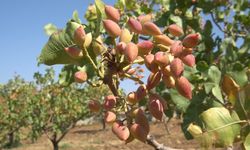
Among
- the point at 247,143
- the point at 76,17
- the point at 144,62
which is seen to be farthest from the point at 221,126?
the point at 76,17

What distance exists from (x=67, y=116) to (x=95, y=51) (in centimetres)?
1459

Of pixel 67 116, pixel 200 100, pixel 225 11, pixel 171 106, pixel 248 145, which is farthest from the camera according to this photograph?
pixel 67 116

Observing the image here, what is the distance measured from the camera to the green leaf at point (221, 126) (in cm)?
61

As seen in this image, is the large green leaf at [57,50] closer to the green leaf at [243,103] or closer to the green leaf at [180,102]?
the green leaf at [243,103]

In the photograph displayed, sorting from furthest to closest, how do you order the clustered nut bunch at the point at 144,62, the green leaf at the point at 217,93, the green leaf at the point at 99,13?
the green leaf at the point at 217,93
the green leaf at the point at 99,13
the clustered nut bunch at the point at 144,62

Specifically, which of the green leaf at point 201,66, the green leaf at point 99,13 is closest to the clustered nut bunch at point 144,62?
the green leaf at point 99,13

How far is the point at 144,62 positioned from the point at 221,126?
0.70ft

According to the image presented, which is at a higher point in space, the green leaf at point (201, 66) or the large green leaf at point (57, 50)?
the green leaf at point (201, 66)

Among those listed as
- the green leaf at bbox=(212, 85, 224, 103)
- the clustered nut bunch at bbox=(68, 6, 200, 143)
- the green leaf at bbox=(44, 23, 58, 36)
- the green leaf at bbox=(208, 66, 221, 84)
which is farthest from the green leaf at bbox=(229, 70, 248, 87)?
the green leaf at bbox=(44, 23, 58, 36)

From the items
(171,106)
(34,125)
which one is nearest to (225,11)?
(171,106)

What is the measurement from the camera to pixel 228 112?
628 mm

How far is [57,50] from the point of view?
2.86ft

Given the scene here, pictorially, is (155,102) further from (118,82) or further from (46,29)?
(46,29)

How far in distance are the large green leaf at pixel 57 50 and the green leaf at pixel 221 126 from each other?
0.35 meters
